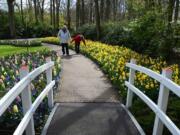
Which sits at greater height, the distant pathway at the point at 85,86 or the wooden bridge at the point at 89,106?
the wooden bridge at the point at 89,106

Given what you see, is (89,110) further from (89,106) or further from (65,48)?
(65,48)

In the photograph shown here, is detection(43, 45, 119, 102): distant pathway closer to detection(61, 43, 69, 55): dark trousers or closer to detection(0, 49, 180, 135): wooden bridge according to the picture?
detection(0, 49, 180, 135): wooden bridge

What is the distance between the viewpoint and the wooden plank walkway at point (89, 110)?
6.14 meters

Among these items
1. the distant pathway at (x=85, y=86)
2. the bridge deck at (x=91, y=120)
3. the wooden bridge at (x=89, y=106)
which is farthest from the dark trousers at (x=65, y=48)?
the bridge deck at (x=91, y=120)

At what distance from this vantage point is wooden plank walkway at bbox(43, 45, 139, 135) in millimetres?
6137

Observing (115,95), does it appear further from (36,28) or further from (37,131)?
(36,28)

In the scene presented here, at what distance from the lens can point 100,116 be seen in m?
6.95

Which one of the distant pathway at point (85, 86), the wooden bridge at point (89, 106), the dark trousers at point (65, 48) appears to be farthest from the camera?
the dark trousers at point (65, 48)

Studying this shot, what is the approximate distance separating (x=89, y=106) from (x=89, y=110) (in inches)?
14.6

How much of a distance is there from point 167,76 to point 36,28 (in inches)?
1824

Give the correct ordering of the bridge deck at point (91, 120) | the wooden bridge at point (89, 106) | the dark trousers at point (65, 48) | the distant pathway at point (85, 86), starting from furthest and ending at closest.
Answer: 1. the dark trousers at point (65, 48)
2. the distant pathway at point (85, 86)
3. the bridge deck at point (91, 120)
4. the wooden bridge at point (89, 106)

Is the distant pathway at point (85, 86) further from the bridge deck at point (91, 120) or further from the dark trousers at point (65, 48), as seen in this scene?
the dark trousers at point (65, 48)

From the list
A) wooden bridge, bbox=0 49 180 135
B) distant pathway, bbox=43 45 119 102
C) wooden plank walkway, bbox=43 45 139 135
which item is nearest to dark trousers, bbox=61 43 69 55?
distant pathway, bbox=43 45 119 102

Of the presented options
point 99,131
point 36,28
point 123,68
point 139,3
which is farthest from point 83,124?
point 36,28
